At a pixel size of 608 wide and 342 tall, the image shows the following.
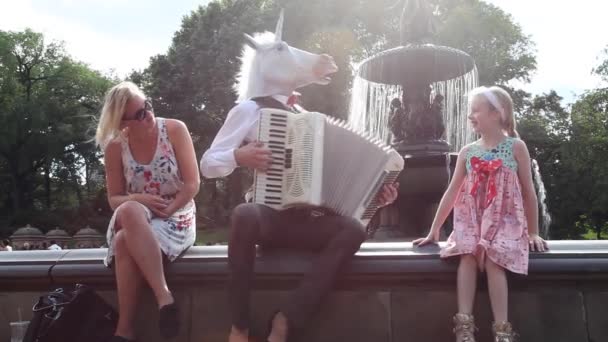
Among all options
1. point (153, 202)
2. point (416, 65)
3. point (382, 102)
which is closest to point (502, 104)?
point (153, 202)

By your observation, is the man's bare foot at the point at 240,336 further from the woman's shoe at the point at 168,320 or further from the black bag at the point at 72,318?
the black bag at the point at 72,318

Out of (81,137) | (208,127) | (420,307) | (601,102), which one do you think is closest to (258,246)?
(420,307)

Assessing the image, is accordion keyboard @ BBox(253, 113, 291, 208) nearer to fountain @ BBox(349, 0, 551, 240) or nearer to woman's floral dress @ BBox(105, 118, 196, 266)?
woman's floral dress @ BBox(105, 118, 196, 266)

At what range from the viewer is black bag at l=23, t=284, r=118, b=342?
3.35 metres

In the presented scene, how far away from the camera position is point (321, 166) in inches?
136

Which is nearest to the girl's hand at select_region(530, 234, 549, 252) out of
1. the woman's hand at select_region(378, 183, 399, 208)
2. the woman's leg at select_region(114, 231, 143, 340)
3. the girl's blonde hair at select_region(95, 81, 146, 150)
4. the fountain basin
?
the woman's hand at select_region(378, 183, 399, 208)

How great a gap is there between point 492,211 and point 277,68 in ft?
5.24

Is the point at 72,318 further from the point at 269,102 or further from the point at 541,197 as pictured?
the point at 541,197

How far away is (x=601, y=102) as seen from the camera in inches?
1147

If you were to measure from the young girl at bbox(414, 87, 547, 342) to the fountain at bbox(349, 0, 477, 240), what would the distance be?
3341 mm

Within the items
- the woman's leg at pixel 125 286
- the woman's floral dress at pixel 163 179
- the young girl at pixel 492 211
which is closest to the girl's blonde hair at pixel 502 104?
the young girl at pixel 492 211

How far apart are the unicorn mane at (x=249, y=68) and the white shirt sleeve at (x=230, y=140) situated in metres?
0.24

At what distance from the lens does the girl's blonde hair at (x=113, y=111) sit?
3.79m

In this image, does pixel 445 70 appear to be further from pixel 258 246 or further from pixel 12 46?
pixel 12 46
